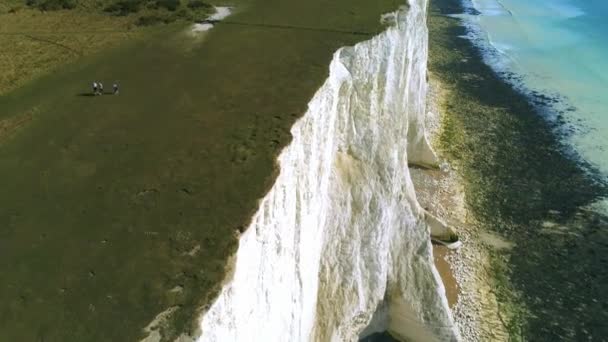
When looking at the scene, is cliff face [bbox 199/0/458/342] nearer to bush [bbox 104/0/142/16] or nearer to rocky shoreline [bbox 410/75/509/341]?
rocky shoreline [bbox 410/75/509/341]

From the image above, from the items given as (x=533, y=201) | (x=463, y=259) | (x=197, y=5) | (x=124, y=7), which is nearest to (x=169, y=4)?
(x=197, y=5)

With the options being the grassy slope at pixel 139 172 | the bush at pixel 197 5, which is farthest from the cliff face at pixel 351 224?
the bush at pixel 197 5

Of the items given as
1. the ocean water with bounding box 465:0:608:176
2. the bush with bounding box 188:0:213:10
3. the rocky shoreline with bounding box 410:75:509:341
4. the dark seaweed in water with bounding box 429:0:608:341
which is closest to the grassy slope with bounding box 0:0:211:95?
the bush with bounding box 188:0:213:10

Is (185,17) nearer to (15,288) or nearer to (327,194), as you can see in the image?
(327,194)

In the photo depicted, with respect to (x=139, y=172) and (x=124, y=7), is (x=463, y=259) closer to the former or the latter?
(x=139, y=172)

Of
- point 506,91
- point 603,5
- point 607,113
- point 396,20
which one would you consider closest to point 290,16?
point 396,20
